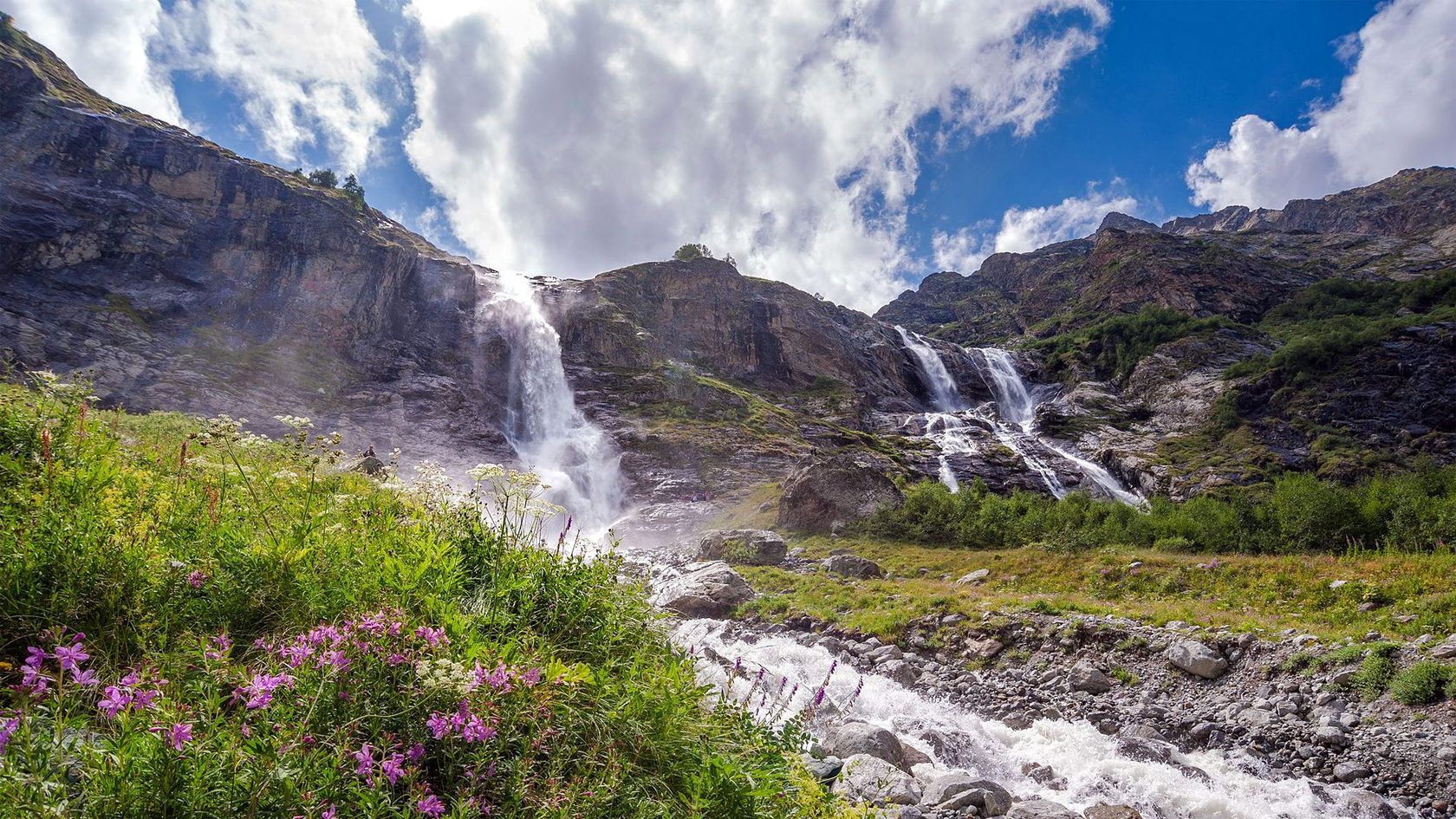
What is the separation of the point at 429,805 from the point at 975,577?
1962cm

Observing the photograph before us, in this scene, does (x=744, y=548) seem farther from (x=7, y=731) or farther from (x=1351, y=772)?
(x=7, y=731)

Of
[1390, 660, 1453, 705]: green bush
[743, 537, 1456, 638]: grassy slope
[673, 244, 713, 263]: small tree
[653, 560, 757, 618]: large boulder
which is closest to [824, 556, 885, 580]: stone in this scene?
[743, 537, 1456, 638]: grassy slope

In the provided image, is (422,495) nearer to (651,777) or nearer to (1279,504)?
(651,777)

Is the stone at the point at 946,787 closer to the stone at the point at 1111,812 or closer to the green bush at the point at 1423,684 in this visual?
the stone at the point at 1111,812

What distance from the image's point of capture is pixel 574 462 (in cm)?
4975

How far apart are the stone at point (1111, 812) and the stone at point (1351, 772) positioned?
264 cm

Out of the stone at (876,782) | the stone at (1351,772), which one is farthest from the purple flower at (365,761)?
the stone at (1351,772)

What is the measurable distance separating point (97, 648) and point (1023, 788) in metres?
9.20

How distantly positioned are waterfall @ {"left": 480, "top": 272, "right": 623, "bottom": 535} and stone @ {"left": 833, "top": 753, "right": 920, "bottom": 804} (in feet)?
97.6

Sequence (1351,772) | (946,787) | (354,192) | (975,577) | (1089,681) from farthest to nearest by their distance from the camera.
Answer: (354,192) < (975,577) < (1089,681) < (1351,772) < (946,787)

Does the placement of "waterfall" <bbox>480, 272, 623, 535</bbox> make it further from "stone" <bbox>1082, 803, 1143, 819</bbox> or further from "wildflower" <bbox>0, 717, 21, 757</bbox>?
"wildflower" <bbox>0, 717, 21, 757</bbox>

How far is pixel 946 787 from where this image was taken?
6594mm

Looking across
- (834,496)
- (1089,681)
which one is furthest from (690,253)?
(1089,681)

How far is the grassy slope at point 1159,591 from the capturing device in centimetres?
1066
